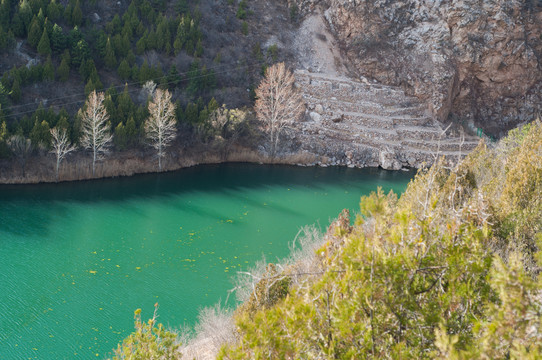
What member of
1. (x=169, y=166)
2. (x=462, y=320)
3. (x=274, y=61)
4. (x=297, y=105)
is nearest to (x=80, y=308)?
(x=462, y=320)

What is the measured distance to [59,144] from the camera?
27.7 metres

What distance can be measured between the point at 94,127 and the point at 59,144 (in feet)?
7.24

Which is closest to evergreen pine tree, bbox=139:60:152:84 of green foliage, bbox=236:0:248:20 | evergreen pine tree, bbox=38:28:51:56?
evergreen pine tree, bbox=38:28:51:56

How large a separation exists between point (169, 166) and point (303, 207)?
10596 millimetres

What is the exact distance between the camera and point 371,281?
5797 millimetres

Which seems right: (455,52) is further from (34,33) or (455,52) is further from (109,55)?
(34,33)

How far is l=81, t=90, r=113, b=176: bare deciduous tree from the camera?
93.9ft

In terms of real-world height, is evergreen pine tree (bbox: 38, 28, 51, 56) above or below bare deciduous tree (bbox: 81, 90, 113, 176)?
above

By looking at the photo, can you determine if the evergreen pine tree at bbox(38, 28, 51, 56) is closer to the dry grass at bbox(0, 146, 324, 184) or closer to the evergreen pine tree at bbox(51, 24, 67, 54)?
the evergreen pine tree at bbox(51, 24, 67, 54)

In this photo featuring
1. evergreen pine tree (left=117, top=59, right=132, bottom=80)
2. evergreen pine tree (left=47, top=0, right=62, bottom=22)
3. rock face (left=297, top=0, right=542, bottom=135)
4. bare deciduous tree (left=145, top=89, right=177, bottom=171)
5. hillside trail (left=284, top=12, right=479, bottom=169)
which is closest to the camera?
bare deciduous tree (left=145, top=89, right=177, bottom=171)

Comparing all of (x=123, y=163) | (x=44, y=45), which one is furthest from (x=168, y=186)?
(x=44, y=45)

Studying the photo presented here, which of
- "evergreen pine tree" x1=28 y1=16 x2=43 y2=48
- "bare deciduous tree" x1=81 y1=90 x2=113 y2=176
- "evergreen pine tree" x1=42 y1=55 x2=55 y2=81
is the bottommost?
"bare deciduous tree" x1=81 y1=90 x2=113 y2=176

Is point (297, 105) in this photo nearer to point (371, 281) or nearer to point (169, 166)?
point (169, 166)

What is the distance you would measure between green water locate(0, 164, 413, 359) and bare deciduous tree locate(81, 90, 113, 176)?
7.46 ft
